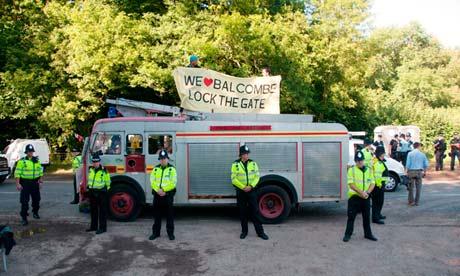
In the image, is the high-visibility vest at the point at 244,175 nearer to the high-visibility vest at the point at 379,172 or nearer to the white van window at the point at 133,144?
the white van window at the point at 133,144

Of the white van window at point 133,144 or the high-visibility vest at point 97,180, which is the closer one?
the high-visibility vest at point 97,180

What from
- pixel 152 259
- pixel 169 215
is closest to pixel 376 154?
pixel 169 215

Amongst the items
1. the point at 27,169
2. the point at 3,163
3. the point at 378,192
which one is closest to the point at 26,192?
the point at 27,169

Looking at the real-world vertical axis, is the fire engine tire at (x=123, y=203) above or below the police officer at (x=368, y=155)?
below

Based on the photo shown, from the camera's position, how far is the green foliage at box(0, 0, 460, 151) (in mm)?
20672

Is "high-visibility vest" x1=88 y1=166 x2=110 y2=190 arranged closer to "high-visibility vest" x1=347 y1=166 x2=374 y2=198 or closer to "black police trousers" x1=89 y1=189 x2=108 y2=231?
"black police trousers" x1=89 y1=189 x2=108 y2=231

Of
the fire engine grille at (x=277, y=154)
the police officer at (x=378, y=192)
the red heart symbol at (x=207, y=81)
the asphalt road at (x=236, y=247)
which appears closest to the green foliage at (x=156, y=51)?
the red heart symbol at (x=207, y=81)

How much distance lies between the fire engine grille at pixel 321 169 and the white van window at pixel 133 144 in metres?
4.06

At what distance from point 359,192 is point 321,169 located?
2.08 metres

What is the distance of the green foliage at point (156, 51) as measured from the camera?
2067 centimetres

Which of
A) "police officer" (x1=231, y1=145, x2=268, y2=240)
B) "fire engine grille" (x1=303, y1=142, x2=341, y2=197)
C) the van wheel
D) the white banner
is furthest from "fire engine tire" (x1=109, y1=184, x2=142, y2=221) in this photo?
the van wheel

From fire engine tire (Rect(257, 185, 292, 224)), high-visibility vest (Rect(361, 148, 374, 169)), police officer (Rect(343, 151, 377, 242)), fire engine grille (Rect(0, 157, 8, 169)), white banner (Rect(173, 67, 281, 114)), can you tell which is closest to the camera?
police officer (Rect(343, 151, 377, 242))

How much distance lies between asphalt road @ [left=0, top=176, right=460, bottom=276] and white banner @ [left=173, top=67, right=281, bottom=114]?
295cm

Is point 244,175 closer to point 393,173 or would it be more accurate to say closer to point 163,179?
→ point 163,179
